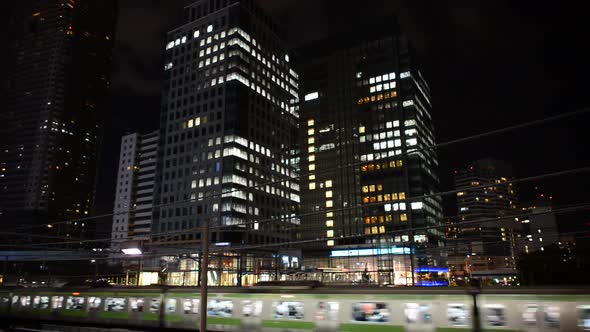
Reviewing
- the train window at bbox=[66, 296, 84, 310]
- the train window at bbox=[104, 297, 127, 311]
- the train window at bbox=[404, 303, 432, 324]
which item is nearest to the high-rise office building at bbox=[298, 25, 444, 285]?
the train window at bbox=[66, 296, 84, 310]

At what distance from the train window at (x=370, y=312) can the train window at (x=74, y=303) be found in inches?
655

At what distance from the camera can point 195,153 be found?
86.6 meters

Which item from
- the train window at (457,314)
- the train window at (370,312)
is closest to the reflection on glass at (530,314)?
the train window at (457,314)

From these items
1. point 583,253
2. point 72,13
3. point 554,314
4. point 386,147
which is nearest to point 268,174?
point 386,147

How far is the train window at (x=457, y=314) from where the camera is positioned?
13.3 metres

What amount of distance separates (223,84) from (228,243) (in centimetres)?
3334

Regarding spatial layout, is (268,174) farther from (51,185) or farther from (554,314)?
(51,185)

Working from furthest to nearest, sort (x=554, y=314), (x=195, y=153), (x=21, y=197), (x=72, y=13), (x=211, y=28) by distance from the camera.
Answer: (x=72, y=13), (x=21, y=197), (x=211, y=28), (x=195, y=153), (x=554, y=314)

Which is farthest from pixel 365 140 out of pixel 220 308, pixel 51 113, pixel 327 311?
pixel 51 113

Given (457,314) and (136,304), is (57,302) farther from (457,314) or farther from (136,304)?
(457,314)

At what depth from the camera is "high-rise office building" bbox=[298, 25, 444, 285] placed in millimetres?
94500

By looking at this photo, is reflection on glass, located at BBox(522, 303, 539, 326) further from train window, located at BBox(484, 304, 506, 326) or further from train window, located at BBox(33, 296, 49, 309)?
train window, located at BBox(33, 296, 49, 309)

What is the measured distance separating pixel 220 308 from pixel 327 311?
536 cm

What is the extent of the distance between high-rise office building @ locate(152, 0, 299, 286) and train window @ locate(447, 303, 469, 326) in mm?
63560
